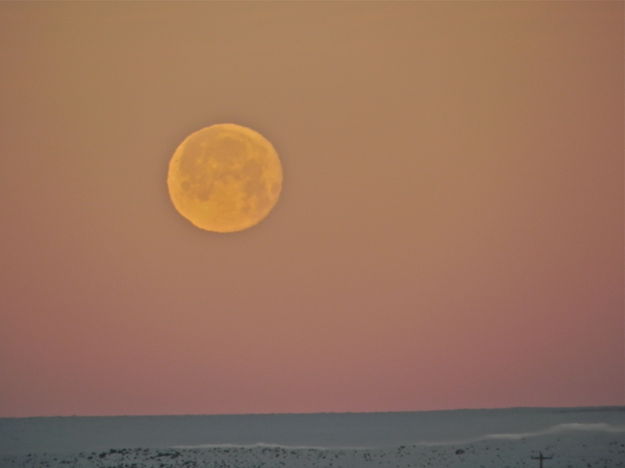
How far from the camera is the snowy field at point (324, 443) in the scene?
160 ft

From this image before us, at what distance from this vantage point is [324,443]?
56.0 m

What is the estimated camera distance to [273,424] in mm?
66812

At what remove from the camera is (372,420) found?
73.4 m

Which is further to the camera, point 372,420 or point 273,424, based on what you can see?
point 372,420

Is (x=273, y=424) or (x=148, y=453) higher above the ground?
(x=273, y=424)

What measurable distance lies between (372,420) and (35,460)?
31618 millimetres

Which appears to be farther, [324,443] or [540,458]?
[324,443]

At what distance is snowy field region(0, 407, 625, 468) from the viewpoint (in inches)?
1918

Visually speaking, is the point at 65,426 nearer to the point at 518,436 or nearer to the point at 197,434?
the point at 197,434

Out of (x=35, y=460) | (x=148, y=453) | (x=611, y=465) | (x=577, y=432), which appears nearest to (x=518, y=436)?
(x=577, y=432)

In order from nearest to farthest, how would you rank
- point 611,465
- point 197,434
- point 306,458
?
point 611,465
point 306,458
point 197,434

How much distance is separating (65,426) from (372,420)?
24873 millimetres

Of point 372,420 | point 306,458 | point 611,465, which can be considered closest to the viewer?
point 611,465

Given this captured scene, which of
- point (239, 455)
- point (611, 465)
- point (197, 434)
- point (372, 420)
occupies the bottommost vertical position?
point (611, 465)
